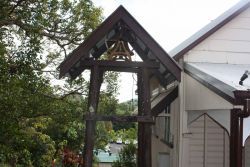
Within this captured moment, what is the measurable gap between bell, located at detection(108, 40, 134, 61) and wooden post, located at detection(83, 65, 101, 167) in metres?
0.52

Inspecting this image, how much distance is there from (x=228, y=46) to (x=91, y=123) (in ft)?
15.4

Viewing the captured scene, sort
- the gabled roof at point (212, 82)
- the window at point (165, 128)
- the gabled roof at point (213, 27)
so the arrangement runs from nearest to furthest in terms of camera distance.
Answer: the gabled roof at point (212, 82) → the gabled roof at point (213, 27) → the window at point (165, 128)

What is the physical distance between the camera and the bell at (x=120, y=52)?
909cm

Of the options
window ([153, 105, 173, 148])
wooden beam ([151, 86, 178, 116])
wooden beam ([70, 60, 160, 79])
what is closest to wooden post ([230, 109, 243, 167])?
wooden beam ([70, 60, 160, 79])

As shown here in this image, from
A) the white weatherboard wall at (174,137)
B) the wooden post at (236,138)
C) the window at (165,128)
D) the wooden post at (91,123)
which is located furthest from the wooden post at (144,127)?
the window at (165,128)

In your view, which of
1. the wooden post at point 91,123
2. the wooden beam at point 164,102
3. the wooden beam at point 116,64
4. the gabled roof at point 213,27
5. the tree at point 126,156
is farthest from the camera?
the tree at point 126,156

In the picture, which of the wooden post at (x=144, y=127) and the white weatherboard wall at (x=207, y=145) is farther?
the white weatherboard wall at (x=207, y=145)

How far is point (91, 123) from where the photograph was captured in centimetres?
843

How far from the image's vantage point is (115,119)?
28.3ft

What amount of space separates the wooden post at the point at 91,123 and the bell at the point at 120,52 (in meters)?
0.52

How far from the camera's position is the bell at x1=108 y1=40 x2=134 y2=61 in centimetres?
909

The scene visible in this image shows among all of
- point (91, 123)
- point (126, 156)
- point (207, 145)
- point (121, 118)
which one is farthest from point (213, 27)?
point (126, 156)

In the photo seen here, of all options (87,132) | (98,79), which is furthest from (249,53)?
(87,132)

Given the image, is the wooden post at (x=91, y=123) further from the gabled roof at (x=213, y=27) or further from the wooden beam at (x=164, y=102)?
the gabled roof at (x=213, y=27)
